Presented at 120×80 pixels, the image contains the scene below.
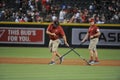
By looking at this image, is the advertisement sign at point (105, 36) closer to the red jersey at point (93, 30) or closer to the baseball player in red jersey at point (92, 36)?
the baseball player in red jersey at point (92, 36)

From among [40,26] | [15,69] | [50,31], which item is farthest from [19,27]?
[15,69]

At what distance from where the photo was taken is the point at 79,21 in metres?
28.8

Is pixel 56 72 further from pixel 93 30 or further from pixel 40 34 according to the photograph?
pixel 40 34

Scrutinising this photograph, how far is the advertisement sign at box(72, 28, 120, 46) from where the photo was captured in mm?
27906

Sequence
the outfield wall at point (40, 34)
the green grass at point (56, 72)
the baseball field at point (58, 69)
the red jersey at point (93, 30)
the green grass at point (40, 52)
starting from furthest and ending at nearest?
the outfield wall at point (40, 34) < the green grass at point (40, 52) < the red jersey at point (93, 30) < the baseball field at point (58, 69) < the green grass at point (56, 72)

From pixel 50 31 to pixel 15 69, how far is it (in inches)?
115

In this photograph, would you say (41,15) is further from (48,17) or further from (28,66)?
(28,66)

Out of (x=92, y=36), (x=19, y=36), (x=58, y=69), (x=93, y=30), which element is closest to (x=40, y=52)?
(x=19, y=36)

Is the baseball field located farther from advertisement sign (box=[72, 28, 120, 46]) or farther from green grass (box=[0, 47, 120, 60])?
advertisement sign (box=[72, 28, 120, 46])

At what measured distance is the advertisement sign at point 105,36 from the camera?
91.6ft

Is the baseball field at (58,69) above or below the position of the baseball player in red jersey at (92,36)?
below

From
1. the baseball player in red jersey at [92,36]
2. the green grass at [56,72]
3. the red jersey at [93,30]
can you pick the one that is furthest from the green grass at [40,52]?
the green grass at [56,72]

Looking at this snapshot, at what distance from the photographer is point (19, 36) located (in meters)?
27.9

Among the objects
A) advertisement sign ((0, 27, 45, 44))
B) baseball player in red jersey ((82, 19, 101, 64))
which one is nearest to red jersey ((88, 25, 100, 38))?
baseball player in red jersey ((82, 19, 101, 64))
